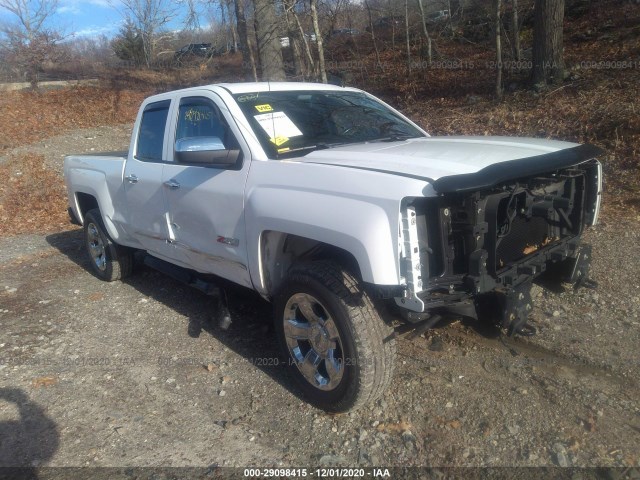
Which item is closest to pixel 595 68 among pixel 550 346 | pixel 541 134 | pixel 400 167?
pixel 541 134

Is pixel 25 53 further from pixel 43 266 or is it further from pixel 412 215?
pixel 412 215

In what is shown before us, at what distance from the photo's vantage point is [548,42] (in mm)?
10070

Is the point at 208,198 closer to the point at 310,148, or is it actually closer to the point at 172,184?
the point at 172,184

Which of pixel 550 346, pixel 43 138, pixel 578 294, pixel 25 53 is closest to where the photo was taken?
pixel 550 346

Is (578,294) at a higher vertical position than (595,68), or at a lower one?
lower

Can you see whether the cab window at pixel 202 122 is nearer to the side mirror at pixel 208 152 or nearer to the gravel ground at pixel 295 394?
the side mirror at pixel 208 152

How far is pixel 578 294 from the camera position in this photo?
446 cm

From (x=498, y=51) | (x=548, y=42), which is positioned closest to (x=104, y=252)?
(x=498, y=51)

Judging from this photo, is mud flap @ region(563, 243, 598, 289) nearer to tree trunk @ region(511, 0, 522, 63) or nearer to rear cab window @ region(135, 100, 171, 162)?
rear cab window @ region(135, 100, 171, 162)

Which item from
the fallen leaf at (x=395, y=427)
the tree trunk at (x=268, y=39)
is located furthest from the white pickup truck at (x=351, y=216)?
the tree trunk at (x=268, y=39)

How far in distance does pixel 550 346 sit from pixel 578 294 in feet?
2.82

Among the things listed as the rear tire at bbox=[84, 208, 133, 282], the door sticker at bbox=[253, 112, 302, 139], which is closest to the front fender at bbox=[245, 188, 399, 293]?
the door sticker at bbox=[253, 112, 302, 139]

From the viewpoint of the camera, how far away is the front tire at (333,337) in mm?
3002

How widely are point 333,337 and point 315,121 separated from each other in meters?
1.70
